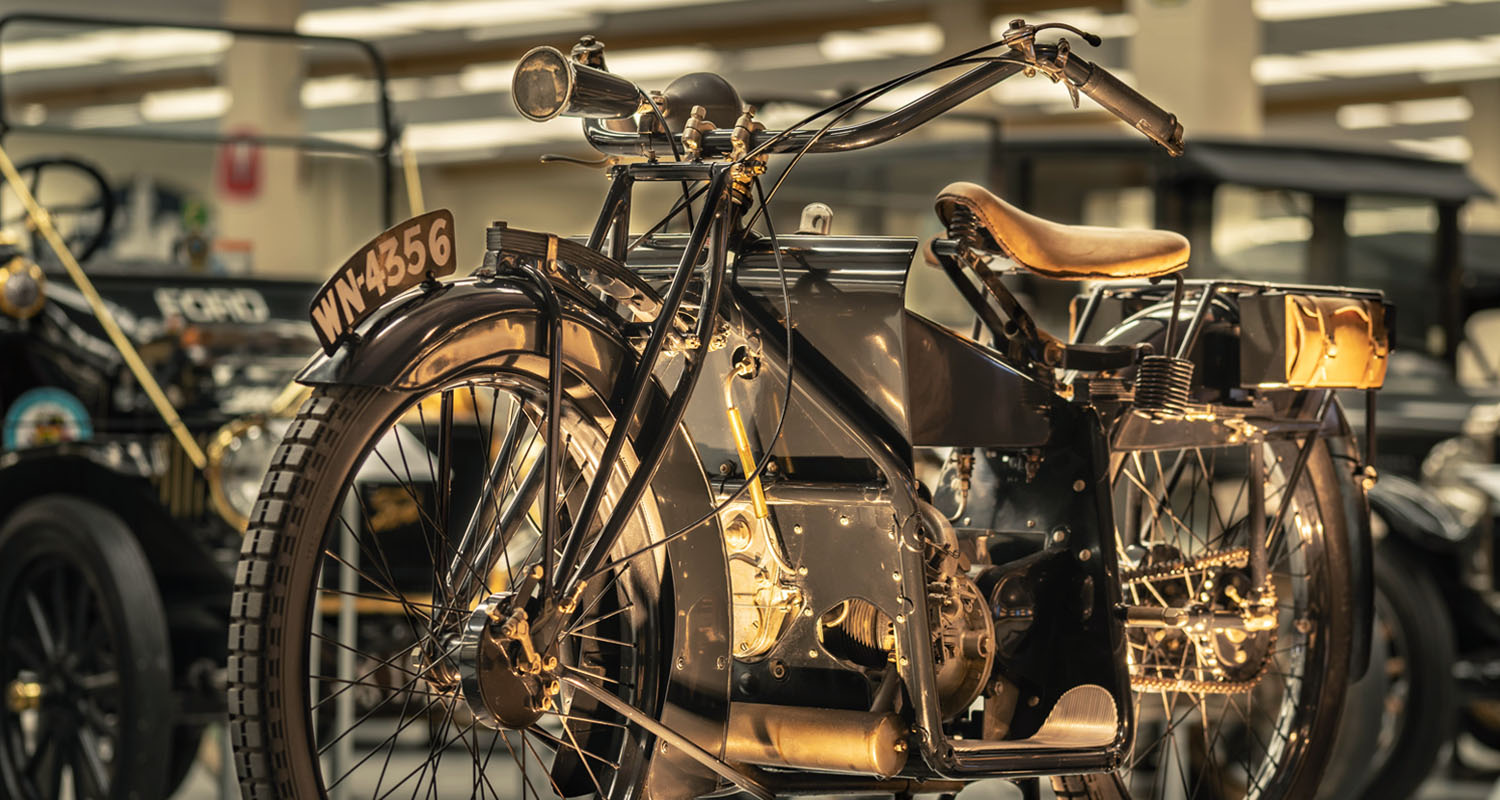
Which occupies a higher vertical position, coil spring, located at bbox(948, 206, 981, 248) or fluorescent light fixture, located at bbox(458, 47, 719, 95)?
fluorescent light fixture, located at bbox(458, 47, 719, 95)

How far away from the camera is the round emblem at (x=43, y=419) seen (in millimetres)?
4922

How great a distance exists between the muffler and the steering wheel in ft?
11.0

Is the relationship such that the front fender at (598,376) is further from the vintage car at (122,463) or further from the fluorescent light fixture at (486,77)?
the fluorescent light fixture at (486,77)

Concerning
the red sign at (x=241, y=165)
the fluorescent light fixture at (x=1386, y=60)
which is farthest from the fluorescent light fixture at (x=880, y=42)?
the red sign at (x=241, y=165)

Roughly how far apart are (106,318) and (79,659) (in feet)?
3.57

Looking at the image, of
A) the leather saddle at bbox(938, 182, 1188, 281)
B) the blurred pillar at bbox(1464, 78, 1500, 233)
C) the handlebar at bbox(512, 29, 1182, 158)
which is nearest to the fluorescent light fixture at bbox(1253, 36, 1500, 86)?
the blurred pillar at bbox(1464, 78, 1500, 233)

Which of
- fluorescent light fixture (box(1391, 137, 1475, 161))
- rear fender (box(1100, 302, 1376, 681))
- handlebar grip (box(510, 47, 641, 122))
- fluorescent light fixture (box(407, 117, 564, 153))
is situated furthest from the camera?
fluorescent light fixture (box(1391, 137, 1475, 161))

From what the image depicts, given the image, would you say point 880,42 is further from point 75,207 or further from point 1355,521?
point 1355,521

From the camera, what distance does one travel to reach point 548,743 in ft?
7.88

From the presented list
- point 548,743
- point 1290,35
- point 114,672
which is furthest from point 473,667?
point 1290,35

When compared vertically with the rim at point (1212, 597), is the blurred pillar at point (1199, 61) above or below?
above

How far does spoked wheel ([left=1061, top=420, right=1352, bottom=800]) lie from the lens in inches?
123

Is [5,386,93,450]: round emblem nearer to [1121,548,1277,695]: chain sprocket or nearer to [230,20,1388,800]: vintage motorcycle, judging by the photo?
[230,20,1388,800]: vintage motorcycle

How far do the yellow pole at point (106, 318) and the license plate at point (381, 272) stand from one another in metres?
2.91
